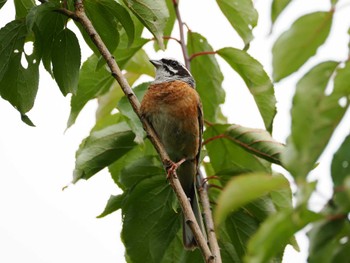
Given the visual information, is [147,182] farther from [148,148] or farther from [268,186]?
[268,186]

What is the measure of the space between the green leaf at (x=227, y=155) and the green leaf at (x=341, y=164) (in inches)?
113

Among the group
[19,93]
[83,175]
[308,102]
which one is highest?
[19,93]

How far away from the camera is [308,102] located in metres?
1.43

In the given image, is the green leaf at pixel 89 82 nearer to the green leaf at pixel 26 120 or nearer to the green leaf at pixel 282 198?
the green leaf at pixel 26 120

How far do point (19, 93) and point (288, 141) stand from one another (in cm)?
265

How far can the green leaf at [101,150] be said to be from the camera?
4.18 meters

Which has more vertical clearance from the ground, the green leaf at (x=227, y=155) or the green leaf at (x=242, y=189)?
the green leaf at (x=242, y=189)

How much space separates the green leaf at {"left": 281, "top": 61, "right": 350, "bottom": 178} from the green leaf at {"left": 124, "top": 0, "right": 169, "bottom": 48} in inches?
81.4

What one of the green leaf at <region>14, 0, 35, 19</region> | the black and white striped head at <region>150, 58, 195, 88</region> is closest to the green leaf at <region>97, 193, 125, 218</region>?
the green leaf at <region>14, 0, 35, 19</region>

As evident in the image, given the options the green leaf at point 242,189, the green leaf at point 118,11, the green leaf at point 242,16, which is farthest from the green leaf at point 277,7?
the green leaf at point 242,16

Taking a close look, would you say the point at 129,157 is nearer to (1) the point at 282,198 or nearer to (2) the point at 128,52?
(2) the point at 128,52

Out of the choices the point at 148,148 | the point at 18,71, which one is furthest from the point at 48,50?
the point at 148,148

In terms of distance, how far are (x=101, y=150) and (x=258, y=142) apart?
3.31 ft

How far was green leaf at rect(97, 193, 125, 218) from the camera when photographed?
434 cm
